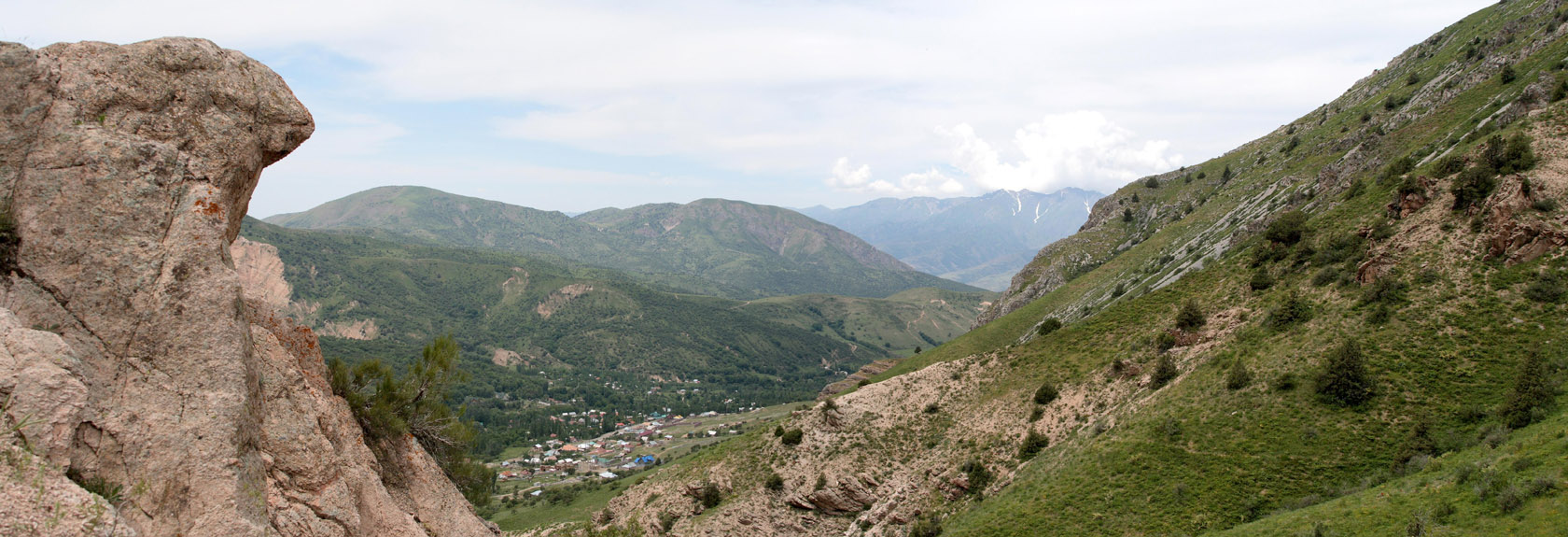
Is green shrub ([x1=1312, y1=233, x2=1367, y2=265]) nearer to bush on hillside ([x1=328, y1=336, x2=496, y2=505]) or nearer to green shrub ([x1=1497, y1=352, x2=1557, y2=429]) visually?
green shrub ([x1=1497, y1=352, x2=1557, y2=429])

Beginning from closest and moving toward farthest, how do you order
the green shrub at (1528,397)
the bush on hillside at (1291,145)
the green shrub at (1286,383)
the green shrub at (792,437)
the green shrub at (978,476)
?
the green shrub at (1528,397) < the green shrub at (1286,383) < the green shrub at (978,476) < the green shrub at (792,437) < the bush on hillside at (1291,145)

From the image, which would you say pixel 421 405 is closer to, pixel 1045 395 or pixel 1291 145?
pixel 1045 395

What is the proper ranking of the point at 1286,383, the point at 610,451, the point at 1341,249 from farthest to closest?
1. the point at 610,451
2. the point at 1341,249
3. the point at 1286,383

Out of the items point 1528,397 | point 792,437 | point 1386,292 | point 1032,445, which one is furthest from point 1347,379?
point 792,437

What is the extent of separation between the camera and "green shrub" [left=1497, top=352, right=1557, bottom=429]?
2412 centimetres

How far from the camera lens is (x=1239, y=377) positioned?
108 feet

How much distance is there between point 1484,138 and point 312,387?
2179 inches

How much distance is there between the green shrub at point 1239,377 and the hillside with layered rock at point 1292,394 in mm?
106

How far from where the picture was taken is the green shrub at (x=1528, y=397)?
24125mm

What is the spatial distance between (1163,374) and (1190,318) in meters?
6.12

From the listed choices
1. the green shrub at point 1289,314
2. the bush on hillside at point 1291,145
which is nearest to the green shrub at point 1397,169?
the green shrub at point 1289,314

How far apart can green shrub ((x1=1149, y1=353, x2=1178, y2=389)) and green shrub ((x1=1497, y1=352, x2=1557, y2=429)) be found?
42.7ft

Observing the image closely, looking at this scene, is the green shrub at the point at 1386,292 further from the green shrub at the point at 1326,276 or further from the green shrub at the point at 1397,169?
the green shrub at the point at 1397,169

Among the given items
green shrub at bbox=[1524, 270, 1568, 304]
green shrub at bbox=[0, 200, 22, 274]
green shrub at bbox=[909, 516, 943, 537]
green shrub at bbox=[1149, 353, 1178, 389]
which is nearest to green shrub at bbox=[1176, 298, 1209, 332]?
green shrub at bbox=[1149, 353, 1178, 389]
